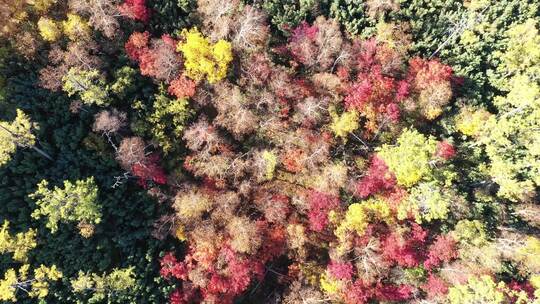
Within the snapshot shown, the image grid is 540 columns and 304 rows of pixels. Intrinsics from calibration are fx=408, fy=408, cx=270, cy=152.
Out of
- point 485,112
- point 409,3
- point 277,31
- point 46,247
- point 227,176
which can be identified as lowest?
point 46,247

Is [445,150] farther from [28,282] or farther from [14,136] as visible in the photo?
[28,282]

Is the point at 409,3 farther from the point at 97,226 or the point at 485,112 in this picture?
the point at 97,226

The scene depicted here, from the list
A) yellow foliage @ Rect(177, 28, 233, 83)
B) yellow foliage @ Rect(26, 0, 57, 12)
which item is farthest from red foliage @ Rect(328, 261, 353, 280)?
yellow foliage @ Rect(26, 0, 57, 12)

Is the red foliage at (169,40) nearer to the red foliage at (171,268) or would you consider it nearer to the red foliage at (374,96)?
the red foliage at (374,96)

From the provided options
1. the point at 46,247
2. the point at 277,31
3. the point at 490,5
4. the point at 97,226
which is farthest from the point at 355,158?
the point at 46,247

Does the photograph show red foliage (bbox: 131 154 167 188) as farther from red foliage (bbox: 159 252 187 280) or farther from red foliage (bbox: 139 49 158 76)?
red foliage (bbox: 139 49 158 76)

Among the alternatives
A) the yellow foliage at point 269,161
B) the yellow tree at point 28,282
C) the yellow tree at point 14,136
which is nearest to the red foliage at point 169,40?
the yellow foliage at point 269,161
